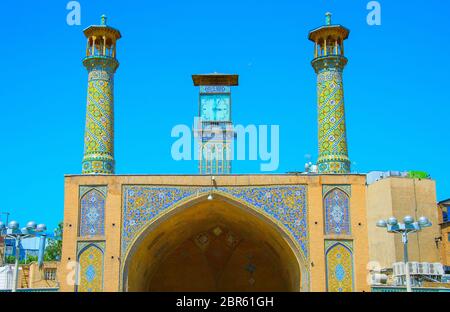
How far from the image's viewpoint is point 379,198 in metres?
24.7

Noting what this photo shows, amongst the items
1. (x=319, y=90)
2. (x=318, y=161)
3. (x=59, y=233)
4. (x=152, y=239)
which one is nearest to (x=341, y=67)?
(x=319, y=90)

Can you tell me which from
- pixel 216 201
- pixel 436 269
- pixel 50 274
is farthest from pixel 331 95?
pixel 50 274

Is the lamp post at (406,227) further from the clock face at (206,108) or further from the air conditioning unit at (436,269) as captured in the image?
the clock face at (206,108)

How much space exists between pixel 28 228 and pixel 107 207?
2.71m

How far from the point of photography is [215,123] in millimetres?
16609

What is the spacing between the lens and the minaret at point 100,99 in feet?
51.6

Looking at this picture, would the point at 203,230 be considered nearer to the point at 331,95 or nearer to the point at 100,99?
the point at 100,99

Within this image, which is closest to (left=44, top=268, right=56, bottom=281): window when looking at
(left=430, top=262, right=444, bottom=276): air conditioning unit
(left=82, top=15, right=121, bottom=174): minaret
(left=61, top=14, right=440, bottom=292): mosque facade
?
(left=61, top=14, right=440, bottom=292): mosque facade

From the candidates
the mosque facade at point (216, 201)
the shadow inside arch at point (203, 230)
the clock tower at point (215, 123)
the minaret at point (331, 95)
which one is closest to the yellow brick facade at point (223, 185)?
the mosque facade at point (216, 201)

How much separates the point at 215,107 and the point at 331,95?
2.96 m

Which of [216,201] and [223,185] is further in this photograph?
[216,201]

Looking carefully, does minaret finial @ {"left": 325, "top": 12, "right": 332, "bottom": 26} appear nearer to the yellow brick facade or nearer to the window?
the yellow brick facade
